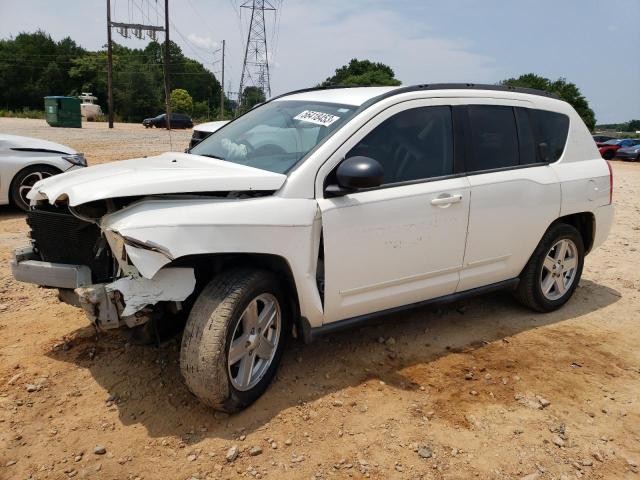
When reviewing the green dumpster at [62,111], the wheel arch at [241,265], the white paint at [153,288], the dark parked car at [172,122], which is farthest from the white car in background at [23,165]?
the dark parked car at [172,122]

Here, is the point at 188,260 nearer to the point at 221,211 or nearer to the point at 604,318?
the point at 221,211

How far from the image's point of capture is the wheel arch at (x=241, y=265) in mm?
2934

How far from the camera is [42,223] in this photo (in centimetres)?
314

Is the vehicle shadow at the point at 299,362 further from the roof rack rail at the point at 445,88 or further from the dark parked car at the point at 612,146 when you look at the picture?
the dark parked car at the point at 612,146

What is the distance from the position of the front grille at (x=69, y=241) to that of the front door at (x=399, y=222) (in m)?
1.25

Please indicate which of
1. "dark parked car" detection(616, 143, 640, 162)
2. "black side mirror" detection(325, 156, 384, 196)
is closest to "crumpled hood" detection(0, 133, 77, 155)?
"black side mirror" detection(325, 156, 384, 196)

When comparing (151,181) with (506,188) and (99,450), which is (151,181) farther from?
(506,188)

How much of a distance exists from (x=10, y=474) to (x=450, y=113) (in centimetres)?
338

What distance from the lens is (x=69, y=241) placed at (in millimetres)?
3047

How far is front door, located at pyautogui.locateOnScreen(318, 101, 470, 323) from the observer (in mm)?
3180

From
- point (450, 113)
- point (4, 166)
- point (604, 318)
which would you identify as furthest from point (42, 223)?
point (4, 166)

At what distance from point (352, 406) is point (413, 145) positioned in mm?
1733

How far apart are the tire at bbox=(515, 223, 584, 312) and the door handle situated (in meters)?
1.19

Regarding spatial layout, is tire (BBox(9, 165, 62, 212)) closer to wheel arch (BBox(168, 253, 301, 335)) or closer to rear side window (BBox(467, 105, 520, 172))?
wheel arch (BBox(168, 253, 301, 335))
